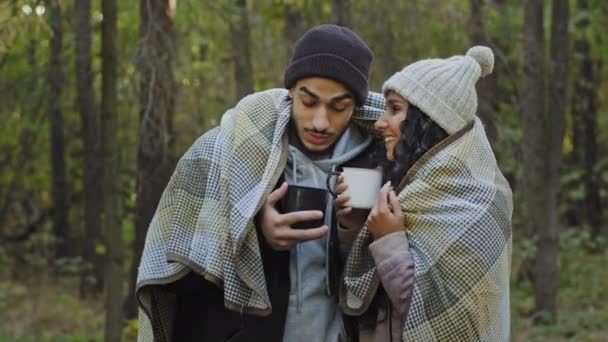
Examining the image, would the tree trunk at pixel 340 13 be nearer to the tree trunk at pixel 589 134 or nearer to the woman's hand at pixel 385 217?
the woman's hand at pixel 385 217

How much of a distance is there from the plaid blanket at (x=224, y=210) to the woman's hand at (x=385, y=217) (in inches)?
12.8

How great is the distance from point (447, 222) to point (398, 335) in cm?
35

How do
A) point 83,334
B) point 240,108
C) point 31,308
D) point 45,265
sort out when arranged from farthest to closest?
point 45,265 → point 31,308 → point 83,334 → point 240,108

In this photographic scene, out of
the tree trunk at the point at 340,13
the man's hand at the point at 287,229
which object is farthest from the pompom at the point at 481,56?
the tree trunk at the point at 340,13

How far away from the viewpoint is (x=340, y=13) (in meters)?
8.26

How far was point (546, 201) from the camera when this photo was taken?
375 inches

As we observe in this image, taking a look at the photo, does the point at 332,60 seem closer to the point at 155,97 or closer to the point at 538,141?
the point at 155,97

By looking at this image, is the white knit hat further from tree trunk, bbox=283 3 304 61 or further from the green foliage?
tree trunk, bbox=283 3 304 61

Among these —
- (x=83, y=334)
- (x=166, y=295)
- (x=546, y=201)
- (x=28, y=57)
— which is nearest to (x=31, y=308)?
(x=83, y=334)

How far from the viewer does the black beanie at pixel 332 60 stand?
9.75ft

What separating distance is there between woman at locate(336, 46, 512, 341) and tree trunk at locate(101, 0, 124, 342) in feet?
16.0

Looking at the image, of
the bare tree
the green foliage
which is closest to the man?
the bare tree

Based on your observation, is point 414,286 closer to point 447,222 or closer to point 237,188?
point 447,222

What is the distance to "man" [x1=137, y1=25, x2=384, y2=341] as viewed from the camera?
2918mm
